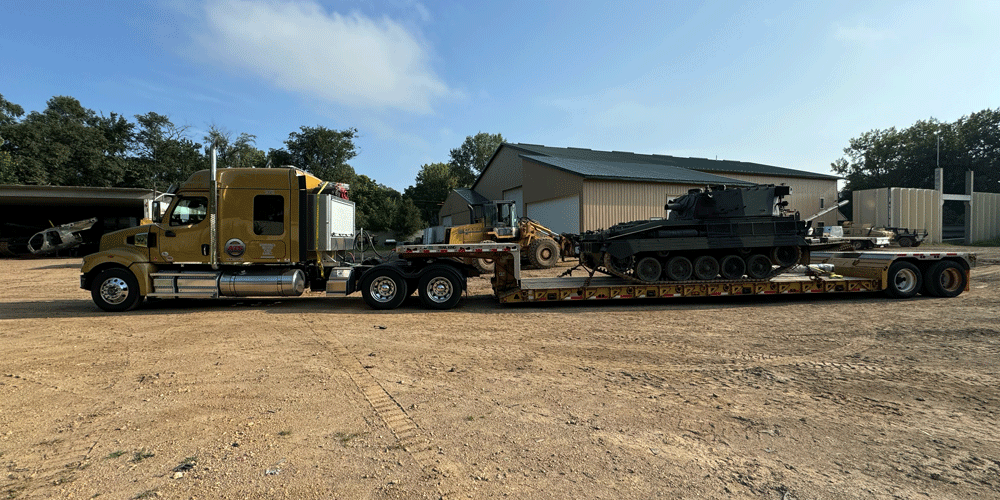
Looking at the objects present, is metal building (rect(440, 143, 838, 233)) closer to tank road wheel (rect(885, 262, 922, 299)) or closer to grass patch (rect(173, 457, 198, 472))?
tank road wheel (rect(885, 262, 922, 299))

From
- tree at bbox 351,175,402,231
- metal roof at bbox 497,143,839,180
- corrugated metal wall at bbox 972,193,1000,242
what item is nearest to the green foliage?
corrugated metal wall at bbox 972,193,1000,242

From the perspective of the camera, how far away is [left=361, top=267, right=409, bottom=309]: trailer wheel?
9469 mm

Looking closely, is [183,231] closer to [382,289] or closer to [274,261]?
[274,261]

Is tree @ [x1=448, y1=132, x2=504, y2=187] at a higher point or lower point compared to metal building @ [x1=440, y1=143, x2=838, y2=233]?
higher

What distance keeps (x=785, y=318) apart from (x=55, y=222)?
139 ft

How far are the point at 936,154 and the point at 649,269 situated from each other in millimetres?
64223

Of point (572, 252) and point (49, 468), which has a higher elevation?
point (572, 252)

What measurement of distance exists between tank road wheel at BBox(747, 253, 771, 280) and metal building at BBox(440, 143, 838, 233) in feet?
42.7

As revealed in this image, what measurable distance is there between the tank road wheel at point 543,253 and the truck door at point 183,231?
36.5 ft

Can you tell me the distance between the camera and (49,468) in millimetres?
3076

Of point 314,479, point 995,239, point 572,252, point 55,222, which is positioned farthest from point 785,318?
point 995,239

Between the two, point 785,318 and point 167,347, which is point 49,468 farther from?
point 785,318

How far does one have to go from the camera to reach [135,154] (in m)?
43.9

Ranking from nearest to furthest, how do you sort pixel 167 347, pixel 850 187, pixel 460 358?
pixel 460 358, pixel 167 347, pixel 850 187
